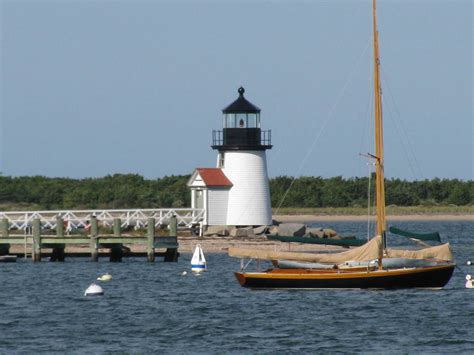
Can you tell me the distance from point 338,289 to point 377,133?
5000mm

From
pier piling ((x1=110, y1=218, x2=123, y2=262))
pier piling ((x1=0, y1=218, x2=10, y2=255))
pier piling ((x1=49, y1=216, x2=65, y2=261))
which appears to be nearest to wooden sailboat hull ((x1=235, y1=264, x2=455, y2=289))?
pier piling ((x1=110, y1=218, x2=123, y2=262))

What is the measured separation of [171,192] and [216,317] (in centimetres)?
6269

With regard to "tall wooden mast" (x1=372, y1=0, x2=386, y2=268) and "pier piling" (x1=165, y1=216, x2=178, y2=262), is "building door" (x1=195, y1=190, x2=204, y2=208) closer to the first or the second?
"pier piling" (x1=165, y1=216, x2=178, y2=262)

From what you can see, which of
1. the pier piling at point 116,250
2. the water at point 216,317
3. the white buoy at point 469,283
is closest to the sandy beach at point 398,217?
the pier piling at point 116,250

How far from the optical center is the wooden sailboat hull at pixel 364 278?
141ft

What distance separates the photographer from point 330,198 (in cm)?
11794

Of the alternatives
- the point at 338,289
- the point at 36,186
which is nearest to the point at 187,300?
the point at 338,289

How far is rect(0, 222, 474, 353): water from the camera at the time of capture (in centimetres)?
3306

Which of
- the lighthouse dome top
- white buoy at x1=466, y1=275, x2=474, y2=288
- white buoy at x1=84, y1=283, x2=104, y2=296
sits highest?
the lighthouse dome top

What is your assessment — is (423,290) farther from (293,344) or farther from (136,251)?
(136,251)

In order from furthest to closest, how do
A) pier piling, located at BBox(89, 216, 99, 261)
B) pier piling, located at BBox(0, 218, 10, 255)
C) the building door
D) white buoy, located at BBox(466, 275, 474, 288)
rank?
the building door → pier piling, located at BBox(0, 218, 10, 255) → pier piling, located at BBox(89, 216, 99, 261) → white buoy, located at BBox(466, 275, 474, 288)

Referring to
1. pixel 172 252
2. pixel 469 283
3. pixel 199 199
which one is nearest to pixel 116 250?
pixel 172 252

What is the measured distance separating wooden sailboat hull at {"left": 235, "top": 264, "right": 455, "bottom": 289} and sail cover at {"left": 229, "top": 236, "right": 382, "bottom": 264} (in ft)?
1.46

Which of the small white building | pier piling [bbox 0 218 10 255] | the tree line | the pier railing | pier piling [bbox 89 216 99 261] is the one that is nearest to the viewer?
pier piling [bbox 89 216 99 261]
